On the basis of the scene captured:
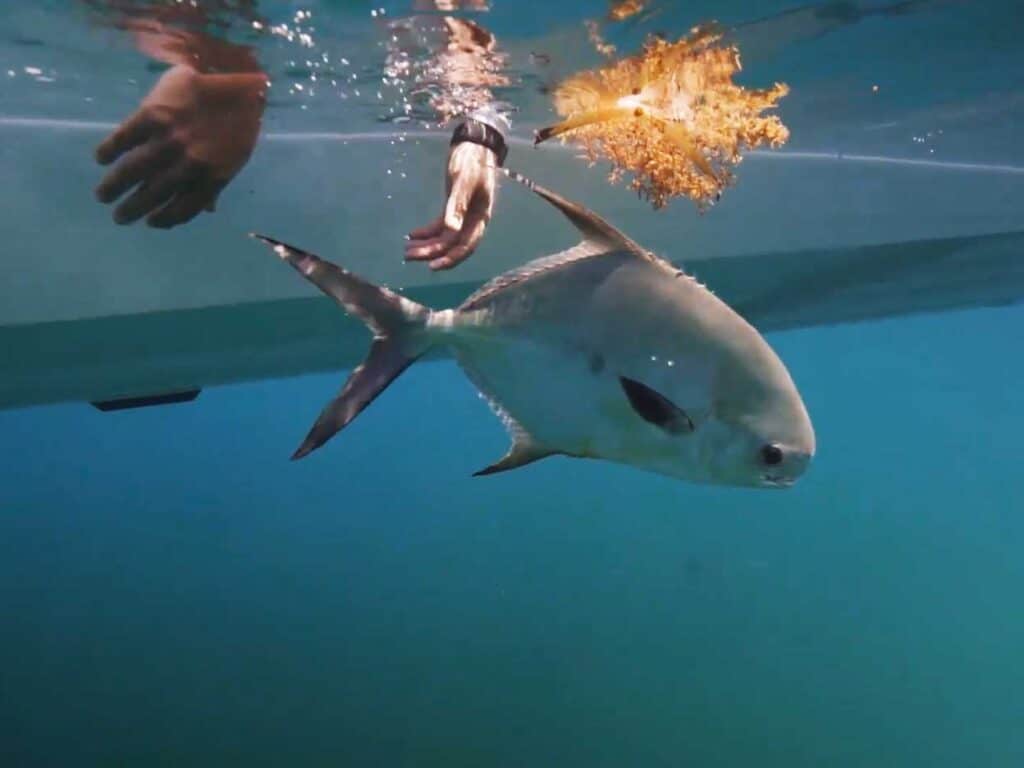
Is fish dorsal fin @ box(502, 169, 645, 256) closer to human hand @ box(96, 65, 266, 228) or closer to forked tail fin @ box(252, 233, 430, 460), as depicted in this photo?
forked tail fin @ box(252, 233, 430, 460)

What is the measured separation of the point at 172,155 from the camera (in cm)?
459

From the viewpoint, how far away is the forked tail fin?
2152mm

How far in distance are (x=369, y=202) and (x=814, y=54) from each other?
5.27m

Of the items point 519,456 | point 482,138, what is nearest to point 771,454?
point 519,456

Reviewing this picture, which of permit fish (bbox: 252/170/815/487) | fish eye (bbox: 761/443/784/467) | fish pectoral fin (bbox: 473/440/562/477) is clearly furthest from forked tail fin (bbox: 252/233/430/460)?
fish eye (bbox: 761/443/784/467)

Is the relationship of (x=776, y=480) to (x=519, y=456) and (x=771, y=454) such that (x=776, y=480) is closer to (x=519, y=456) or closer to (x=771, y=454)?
(x=771, y=454)

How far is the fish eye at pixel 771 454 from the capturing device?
1879 mm

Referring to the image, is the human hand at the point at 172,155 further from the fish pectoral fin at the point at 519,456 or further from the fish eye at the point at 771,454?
the fish eye at the point at 771,454

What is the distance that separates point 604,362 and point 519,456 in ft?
1.27

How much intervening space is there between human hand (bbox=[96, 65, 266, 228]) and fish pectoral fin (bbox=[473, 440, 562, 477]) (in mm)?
3281

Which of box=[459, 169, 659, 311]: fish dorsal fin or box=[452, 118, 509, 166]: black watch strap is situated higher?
box=[452, 118, 509, 166]: black watch strap

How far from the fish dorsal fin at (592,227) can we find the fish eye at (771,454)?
0.55m

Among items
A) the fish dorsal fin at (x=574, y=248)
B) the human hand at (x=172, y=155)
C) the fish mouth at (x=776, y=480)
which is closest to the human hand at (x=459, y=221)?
the human hand at (x=172, y=155)

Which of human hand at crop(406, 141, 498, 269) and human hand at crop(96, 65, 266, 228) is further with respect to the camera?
human hand at crop(96, 65, 266, 228)
